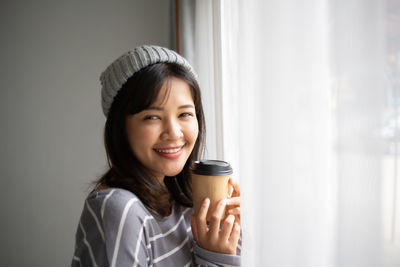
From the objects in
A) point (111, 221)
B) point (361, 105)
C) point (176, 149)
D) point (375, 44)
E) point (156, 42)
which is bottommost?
point (111, 221)

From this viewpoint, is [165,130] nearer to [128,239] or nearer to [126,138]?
[126,138]

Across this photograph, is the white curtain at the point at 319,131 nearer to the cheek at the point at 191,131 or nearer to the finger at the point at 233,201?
Answer: the finger at the point at 233,201

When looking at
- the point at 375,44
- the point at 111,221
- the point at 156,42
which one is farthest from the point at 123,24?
the point at 375,44

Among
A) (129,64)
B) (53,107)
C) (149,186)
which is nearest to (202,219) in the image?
(149,186)

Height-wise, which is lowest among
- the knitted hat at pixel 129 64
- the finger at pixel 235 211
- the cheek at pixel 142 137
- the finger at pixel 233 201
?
the finger at pixel 235 211

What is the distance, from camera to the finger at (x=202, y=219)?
→ 0.75 metres

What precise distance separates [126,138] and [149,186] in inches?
6.4

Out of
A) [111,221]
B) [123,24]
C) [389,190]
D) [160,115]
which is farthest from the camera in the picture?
[123,24]

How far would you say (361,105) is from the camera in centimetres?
54

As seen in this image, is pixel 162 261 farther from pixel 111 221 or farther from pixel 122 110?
pixel 122 110

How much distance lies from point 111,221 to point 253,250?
1.35 ft

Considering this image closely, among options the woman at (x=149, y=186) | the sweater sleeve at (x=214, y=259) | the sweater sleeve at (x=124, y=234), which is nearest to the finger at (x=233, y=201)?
the woman at (x=149, y=186)

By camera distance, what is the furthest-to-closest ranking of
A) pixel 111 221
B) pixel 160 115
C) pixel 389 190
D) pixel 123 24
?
pixel 123 24 < pixel 160 115 < pixel 111 221 < pixel 389 190

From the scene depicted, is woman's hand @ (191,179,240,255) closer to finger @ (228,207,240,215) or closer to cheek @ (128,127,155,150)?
finger @ (228,207,240,215)
